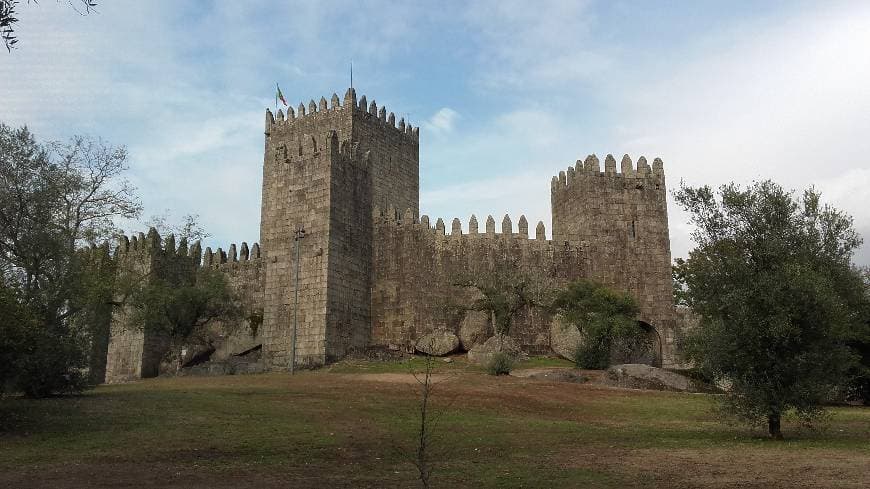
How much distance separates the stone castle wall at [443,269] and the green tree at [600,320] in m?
2.12

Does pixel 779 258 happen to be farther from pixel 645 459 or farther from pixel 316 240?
pixel 316 240

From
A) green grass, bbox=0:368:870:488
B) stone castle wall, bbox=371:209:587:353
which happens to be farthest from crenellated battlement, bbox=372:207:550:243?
green grass, bbox=0:368:870:488

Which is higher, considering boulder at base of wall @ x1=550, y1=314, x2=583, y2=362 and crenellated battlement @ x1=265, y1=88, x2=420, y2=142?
crenellated battlement @ x1=265, y1=88, x2=420, y2=142

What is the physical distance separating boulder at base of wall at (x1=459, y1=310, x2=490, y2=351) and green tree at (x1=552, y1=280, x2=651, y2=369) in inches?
135

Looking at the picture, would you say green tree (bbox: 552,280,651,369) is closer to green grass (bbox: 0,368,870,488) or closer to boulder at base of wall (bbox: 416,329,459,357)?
boulder at base of wall (bbox: 416,329,459,357)

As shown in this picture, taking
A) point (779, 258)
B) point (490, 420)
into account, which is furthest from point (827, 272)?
point (490, 420)

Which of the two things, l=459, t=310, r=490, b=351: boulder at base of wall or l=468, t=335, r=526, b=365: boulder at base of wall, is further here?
l=459, t=310, r=490, b=351: boulder at base of wall

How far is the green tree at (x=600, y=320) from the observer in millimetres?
37844

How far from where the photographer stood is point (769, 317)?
1941 cm

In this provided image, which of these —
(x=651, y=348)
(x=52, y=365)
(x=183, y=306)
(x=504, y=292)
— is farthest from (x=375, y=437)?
(x=651, y=348)

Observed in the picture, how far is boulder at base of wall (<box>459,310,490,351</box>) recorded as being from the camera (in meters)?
41.5

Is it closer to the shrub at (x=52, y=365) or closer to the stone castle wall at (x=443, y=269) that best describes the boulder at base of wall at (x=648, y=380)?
the stone castle wall at (x=443, y=269)

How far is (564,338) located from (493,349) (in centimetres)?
411

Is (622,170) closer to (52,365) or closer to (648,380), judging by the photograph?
(648,380)
